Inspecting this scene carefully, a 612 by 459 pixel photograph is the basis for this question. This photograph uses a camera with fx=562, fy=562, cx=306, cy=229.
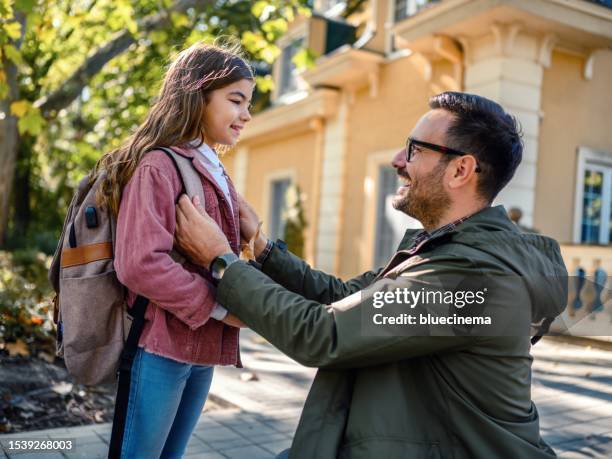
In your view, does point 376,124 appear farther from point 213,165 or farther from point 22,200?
point 22,200

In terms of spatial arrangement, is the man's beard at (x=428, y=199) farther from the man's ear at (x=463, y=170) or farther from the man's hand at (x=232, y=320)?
the man's hand at (x=232, y=320)

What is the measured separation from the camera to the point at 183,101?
196 centimetres

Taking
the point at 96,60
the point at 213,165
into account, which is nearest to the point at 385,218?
the point at 96,60

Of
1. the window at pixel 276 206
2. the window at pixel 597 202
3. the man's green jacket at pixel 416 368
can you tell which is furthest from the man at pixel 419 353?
the window at pixel 276 206

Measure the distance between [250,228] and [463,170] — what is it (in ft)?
2.74

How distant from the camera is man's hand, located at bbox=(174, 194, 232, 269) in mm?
1753

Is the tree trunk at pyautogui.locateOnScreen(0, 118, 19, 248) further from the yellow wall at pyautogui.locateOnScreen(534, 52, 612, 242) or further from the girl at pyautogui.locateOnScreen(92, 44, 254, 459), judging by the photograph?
the yellow wall at pyautogui.locateOnScreen(534, 52, 612, 242)

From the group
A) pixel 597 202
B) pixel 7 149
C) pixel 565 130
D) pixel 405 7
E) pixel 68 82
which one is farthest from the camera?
pixel 405 7

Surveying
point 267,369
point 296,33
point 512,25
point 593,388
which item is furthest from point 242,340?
point 296,33

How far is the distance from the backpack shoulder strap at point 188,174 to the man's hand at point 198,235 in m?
0.06

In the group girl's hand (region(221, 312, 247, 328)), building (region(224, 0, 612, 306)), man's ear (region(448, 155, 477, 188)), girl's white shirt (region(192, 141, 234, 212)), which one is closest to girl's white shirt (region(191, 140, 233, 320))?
girl's white shirt (region(192, 141, 234, 212))

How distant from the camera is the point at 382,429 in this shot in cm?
153

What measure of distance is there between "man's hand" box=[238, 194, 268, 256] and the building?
6.53 m

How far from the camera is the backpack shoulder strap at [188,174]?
1846mm
